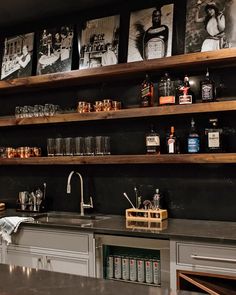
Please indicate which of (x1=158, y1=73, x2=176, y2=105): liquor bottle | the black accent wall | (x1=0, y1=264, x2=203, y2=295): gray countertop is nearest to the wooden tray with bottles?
the black accent wall

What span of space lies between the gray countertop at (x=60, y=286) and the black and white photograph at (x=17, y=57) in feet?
8.81

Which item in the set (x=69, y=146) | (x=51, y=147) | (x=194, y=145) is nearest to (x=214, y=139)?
(x=194, y=145)

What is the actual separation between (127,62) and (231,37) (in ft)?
2.84

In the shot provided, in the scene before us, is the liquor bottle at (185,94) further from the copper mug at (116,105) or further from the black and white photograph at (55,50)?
the black and white photograph at (55,50)

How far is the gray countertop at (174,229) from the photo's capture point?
2475 mm

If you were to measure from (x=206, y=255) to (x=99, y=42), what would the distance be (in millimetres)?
2023

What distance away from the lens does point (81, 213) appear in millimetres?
3514

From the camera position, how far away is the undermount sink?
3154 millimetres

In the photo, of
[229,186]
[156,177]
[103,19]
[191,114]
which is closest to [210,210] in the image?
[229,186]

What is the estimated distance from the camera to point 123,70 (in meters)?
3.15

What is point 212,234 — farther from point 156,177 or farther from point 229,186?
point 156,177

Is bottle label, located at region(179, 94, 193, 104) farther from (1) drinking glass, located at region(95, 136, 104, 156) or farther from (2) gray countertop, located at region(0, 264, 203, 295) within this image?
(2) gray countertop, located at region(0, 264, 203, 295)

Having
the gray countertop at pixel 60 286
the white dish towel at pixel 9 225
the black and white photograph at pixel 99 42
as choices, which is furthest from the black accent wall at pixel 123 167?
the gray countertop at pixel 60 286

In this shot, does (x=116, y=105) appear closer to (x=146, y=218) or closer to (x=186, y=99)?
(x=186, y=99)
